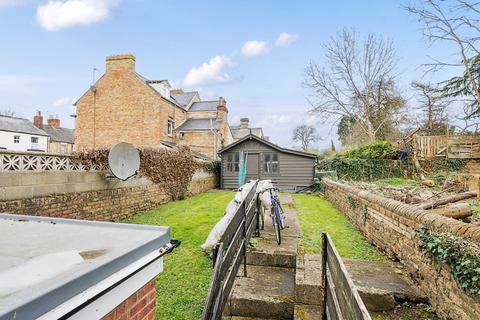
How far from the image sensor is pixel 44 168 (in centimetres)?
650

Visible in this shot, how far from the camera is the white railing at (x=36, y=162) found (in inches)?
225

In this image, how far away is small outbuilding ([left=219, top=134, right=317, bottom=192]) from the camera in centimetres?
1852

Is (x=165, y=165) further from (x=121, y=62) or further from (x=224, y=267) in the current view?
(x=121, y=62)

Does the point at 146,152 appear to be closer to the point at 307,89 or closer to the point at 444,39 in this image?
the point at 444,39

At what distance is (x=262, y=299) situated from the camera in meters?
3.60

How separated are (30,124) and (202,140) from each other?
2056 cm

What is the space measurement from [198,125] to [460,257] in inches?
942

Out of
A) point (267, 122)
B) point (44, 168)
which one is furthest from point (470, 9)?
point (267, 122)

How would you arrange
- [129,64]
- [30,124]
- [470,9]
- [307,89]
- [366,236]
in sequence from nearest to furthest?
1. [366,236]
2. [470,9]
3. [129,64]
4. [307,89]
5. [30,124]

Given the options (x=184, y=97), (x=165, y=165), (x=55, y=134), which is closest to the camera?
(x=165, y=165)

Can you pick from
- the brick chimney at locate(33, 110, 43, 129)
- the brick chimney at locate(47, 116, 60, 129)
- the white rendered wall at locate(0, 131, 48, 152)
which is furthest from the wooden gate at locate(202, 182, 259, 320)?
the brick chimney at locate(47, 116, 60, 129)

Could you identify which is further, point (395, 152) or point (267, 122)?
point (267, 122)

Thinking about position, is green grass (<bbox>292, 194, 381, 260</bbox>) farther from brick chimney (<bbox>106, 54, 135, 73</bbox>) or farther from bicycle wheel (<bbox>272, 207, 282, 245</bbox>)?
brick chimney (<bbox>106, 54, 135, 73</bbox>)

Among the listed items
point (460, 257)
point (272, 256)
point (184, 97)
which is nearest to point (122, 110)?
point (184, 97)
